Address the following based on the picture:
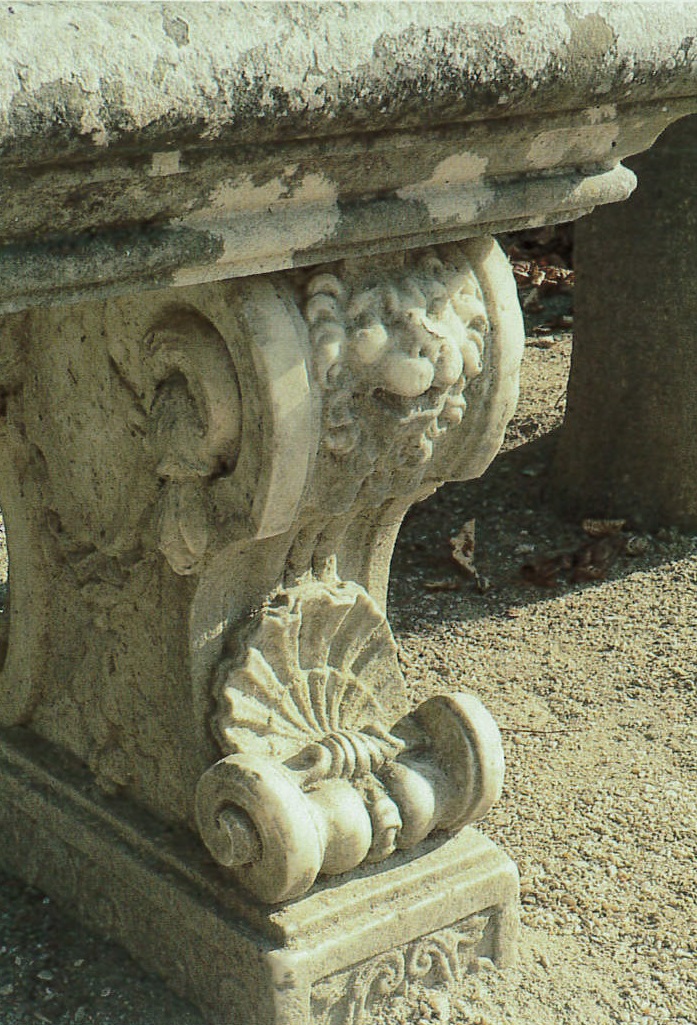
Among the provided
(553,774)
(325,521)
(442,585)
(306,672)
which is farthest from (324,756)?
(442,585)

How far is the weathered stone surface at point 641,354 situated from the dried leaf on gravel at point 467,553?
32cm

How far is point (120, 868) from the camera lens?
2.16m

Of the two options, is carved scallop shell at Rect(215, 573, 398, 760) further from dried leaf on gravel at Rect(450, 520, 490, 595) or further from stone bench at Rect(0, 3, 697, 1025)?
dried leaf on gravel at Rect(450, 520, 490, 595)

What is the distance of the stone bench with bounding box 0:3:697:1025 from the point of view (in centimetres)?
141

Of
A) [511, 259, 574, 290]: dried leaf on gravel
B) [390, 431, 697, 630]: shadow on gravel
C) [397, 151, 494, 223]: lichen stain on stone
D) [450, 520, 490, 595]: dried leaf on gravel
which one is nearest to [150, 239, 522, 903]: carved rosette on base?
[397, 151, 494, 223]: lichen stain on stone

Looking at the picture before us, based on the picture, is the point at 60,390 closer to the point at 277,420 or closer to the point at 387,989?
the point at 277,420

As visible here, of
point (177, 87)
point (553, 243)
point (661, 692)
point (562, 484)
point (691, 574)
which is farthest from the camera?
point (553, 243)

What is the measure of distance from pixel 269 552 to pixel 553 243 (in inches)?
163

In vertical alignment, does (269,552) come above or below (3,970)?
above

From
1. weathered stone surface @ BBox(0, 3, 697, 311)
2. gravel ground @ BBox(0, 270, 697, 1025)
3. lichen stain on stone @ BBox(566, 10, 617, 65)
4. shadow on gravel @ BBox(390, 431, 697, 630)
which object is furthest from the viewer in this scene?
shadow on gravel @ BBox(390, 431, 697, 630)

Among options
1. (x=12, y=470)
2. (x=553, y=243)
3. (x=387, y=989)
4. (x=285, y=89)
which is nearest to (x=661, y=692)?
(x=387, y=989)

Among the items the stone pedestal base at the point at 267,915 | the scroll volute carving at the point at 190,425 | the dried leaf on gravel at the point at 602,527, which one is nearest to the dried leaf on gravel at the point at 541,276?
the dried leaf on gravel at the point at 602,527

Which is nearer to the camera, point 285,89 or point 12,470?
point 285,89

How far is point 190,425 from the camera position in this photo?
6.04ft
